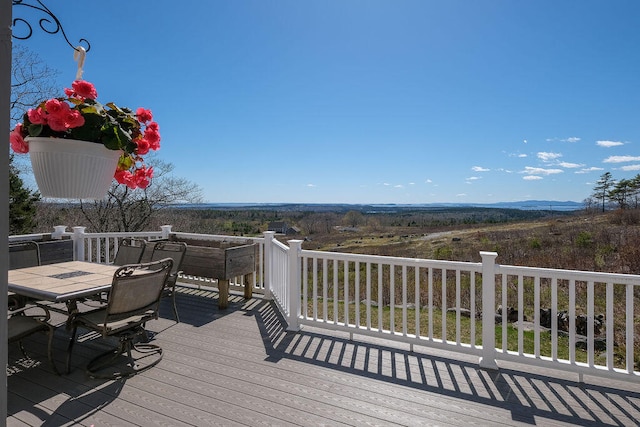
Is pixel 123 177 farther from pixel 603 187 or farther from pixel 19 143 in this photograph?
pixel 603 187

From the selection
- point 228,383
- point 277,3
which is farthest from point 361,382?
point 277,3

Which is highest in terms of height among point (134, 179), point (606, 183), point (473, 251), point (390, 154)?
point (390, 154)

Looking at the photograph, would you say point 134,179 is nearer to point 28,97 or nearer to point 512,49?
point 512,49

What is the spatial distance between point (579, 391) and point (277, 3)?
626 cm

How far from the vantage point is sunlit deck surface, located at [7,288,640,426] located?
7.14 ft

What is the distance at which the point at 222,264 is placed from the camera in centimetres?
454

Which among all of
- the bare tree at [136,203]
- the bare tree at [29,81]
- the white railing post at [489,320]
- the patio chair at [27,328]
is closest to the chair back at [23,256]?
the patio chair at [27,328]

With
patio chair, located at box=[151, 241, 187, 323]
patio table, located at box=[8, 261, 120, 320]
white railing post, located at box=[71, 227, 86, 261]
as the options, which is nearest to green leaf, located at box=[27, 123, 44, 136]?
patio table, located at box=[8, 261, 120, 320]

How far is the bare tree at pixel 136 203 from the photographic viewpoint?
12484 millimetres

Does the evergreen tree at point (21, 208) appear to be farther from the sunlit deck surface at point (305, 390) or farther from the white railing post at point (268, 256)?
the sunlit deck surface at point (305, 390)

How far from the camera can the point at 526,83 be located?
791 centimetres

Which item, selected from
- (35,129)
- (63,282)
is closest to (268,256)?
(63,282)

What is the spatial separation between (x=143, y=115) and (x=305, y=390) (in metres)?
2.16

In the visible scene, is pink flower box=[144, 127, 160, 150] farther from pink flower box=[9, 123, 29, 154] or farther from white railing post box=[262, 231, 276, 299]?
white railing post box=[262, 231, 276, 299]
